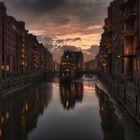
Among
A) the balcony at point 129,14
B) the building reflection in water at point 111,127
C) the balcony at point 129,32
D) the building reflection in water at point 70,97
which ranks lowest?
the building reflection in water at point 70,97

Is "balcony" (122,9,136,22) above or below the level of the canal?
above

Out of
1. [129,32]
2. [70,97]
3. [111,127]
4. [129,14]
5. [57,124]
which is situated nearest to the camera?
[111,127]

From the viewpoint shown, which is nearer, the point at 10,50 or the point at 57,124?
the point at 57,124

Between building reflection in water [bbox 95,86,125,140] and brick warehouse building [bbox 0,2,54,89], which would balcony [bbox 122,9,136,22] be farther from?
brick warehouse building [bbox 0,2,54,89]

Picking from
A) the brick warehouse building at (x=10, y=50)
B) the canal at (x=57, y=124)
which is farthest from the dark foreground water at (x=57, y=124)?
the brick warehouse building at (x=10, y=50)

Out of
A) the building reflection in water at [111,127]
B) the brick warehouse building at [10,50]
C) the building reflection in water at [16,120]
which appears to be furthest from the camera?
the brick warehouse building at [10,50]

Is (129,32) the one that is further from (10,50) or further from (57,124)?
(10,50)

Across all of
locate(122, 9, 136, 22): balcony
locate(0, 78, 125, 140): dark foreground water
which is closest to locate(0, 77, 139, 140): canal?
locate(0, 78, 125, 140): dark foreground water

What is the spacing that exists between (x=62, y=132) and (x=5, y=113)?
57.5ft

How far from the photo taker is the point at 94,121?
1828 inches

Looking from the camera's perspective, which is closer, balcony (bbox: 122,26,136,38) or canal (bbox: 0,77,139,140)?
canal (bbox: 0,77,139,140)

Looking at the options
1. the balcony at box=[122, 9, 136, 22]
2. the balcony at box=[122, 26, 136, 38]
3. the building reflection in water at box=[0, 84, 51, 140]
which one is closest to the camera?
the building reflection in water at box=[0, 84, 51, 140]

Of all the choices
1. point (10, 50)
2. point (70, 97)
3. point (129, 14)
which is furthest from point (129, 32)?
point (10, 50)

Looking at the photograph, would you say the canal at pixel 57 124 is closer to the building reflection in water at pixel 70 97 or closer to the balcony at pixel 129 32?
the building reflection in water at pixel 70 97
